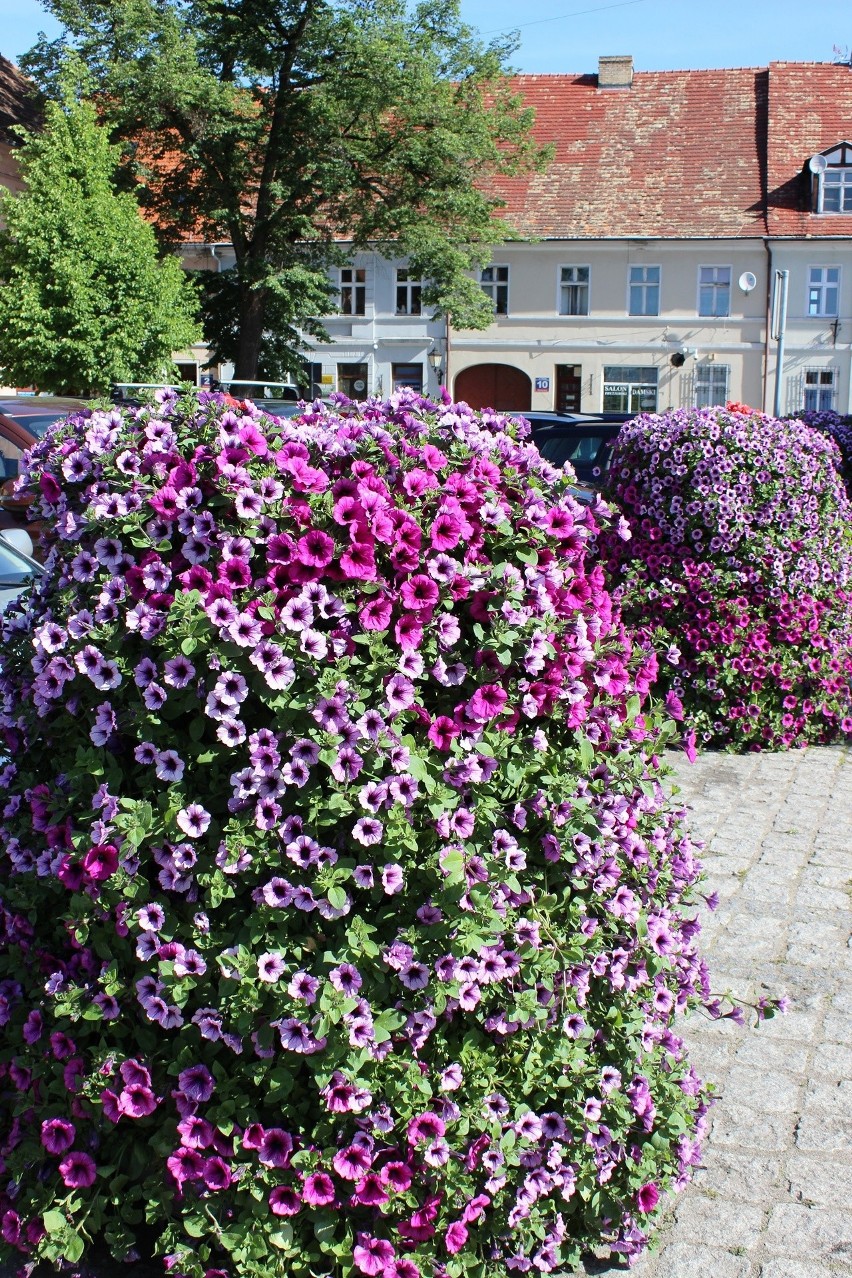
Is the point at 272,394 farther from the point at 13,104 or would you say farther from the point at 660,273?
the point at 660,273

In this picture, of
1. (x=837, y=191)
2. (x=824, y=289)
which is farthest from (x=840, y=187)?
(x=824, y=289)

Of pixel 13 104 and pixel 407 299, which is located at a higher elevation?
pixel 13 104

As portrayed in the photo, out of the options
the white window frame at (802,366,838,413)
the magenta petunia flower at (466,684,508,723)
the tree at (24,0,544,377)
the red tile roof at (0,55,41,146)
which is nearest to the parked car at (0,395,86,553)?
the magenta petunia flower at (466,684,508,723)

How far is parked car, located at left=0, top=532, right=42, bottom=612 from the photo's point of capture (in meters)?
6.58

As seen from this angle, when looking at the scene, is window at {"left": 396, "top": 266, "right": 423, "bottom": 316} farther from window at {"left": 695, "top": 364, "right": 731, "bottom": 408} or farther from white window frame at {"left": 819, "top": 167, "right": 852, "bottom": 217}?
white window frame at {"left": 819, "top": 167, "right": 852, "bottom": 217}

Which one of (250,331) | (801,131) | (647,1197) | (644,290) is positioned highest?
(801,131)

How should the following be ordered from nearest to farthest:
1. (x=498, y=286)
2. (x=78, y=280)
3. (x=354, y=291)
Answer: (x=78, y=280)
(x=498, y=286)
(x=354, y=291)

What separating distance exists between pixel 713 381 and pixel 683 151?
8121mm

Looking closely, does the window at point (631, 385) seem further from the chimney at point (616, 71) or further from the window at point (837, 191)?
the chimney at point (616, 71)

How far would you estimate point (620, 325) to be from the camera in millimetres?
44219

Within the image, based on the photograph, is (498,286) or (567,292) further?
(498,286)

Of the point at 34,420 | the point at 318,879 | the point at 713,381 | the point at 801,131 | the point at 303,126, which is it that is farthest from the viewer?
the point at 801,131

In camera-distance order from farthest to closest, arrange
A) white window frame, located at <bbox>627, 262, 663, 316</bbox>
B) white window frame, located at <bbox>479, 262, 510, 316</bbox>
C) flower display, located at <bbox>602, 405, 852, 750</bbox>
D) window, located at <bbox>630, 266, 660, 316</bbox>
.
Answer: white window frame, located at <bbox>479, 262, 510, 316</bbox>, window, located at <bbox>630, 266, 660, 316</bbox>, white window frame, located at <bbox>627, 262, 663, 316</bbox>, flower display, located at <bbox>602, 405, 852, 750</bbox>

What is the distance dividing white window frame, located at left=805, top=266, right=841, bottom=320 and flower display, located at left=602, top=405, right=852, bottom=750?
36818mm
